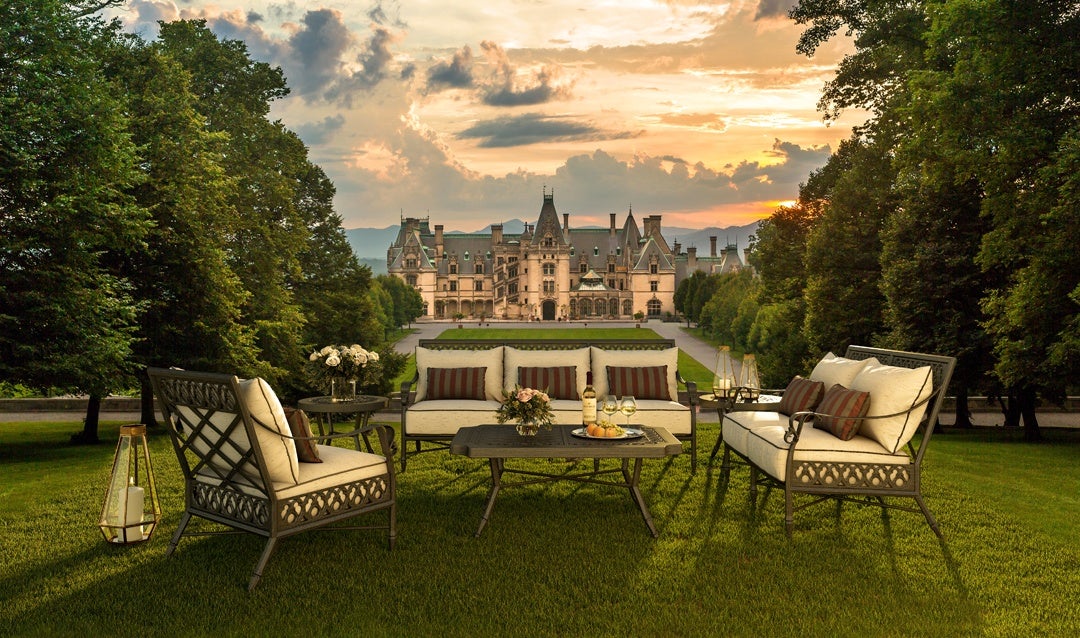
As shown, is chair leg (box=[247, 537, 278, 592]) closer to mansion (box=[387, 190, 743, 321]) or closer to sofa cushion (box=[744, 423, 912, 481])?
sofa cushion (box=[744, 423, 912, 481])

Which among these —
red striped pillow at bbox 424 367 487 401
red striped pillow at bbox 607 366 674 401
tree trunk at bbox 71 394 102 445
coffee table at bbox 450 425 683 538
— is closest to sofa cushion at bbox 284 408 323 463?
coffee table at bbox 450 425 683 538

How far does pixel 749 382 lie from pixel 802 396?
2.97ft

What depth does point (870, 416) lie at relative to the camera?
568 centimetres

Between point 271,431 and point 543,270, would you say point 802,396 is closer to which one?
point 271,431

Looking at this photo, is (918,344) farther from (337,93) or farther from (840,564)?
(337,93)

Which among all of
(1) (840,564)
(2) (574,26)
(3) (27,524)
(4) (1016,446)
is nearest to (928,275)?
(4) (1016,446)

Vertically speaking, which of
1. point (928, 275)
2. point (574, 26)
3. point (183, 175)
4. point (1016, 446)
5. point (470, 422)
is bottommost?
point (1016, 446)

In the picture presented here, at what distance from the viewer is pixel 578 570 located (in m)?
4.83

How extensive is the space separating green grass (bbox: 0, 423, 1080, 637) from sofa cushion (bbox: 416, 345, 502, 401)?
1.31 meters

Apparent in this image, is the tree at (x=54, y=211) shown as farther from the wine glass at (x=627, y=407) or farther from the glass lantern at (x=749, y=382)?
the glass lantern at (x=749, y=382)

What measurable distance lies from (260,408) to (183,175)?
9441 mm

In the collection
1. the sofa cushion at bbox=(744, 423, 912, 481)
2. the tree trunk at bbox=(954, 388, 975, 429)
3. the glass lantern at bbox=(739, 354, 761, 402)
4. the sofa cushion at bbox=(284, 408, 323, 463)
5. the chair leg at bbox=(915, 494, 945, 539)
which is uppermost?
the glass lantern at bbox=(739, 354, 761, 402)

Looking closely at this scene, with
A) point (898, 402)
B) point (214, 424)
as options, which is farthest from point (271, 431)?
point (898, 402)

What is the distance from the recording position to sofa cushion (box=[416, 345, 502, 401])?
27.1 feet
